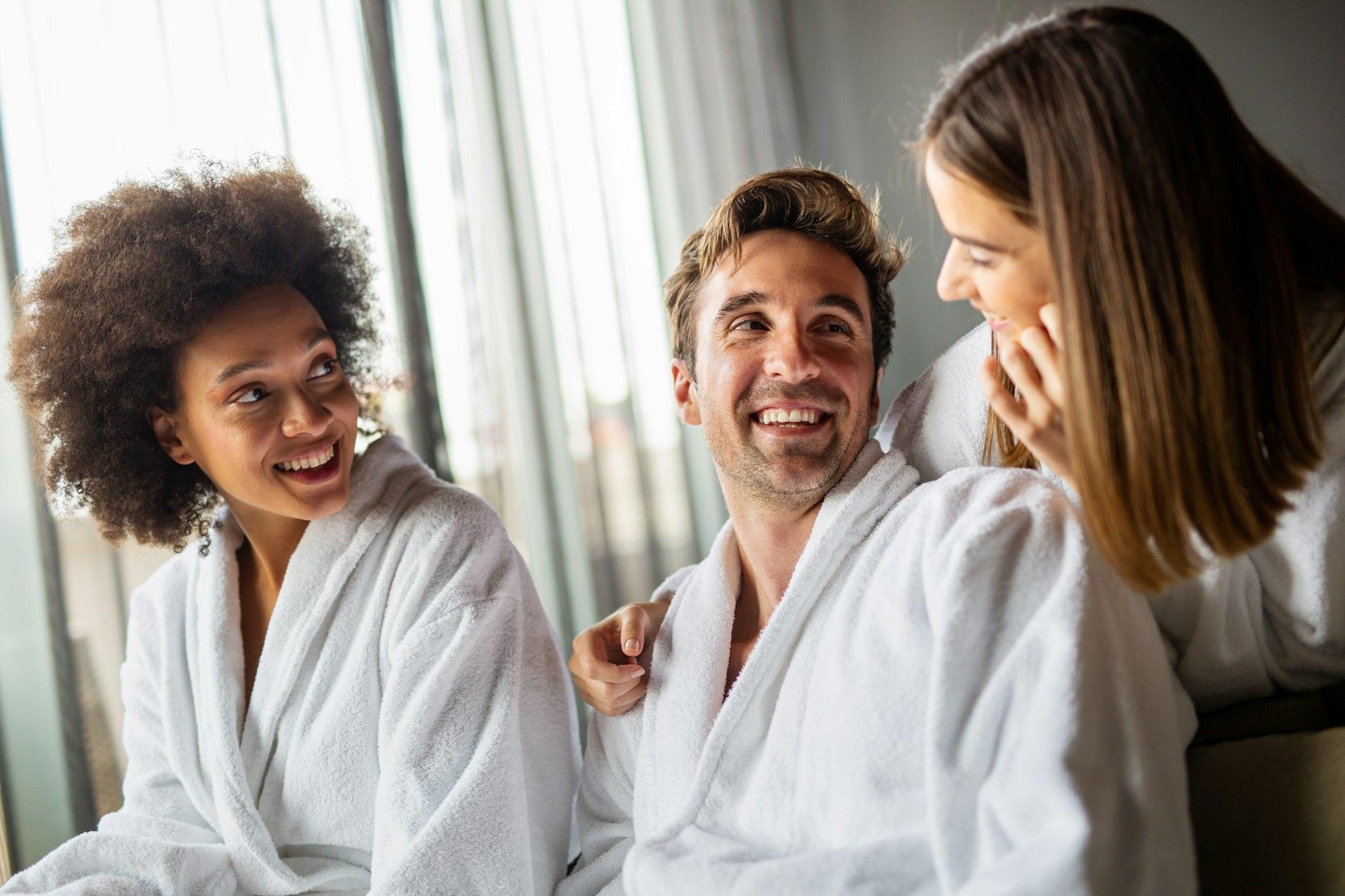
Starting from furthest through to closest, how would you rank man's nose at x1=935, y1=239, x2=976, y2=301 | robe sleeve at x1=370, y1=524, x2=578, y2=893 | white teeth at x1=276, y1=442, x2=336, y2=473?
white teeth at x1=276, y1=442, x2=336, y2=473 < robe sleeve at x1=370, y1=524, x2=578, y2=893 < man's nose at x1=935, y1=239, x2=976, y2=301

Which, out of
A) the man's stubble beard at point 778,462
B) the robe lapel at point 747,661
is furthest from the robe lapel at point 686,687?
the man's stubble beard at point 778,462

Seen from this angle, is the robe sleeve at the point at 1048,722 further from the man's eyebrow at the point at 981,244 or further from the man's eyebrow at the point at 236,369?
the man's eyebrow at the point at 236,369

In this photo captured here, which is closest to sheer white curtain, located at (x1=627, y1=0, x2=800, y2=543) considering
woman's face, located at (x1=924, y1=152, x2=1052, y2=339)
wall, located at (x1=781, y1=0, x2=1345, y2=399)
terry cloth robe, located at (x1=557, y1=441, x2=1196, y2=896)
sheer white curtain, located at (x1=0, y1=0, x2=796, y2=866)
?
sheer white curtain, located at (x1=0, y1=0, x2=796, y2=866)

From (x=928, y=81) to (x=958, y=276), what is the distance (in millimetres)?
1786

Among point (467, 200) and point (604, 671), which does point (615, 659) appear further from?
point (467, 200)

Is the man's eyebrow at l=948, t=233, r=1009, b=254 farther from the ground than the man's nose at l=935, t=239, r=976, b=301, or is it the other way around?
the man's eyebrow at l=948, t=233, r=1009, b=254

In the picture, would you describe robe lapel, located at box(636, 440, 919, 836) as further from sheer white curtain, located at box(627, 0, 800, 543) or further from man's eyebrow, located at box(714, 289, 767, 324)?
sheer white curtain, located at box(627, 0, 800, 543)

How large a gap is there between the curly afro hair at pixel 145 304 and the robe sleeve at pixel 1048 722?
1.05 meters

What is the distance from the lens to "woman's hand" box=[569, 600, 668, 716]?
144 centimetres

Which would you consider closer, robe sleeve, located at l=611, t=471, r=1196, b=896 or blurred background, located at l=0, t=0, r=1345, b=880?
robe sleeve, located at l=611, t=471, r=1196, b=896

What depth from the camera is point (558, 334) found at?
8.56 ft

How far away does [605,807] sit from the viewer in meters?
1.51

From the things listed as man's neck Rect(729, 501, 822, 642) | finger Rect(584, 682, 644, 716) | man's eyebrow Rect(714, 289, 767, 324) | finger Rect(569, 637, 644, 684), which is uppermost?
man's eyebrow Rect(714, 289, 767, 324)

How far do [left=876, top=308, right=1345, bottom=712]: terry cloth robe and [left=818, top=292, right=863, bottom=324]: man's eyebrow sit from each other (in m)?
0.51
